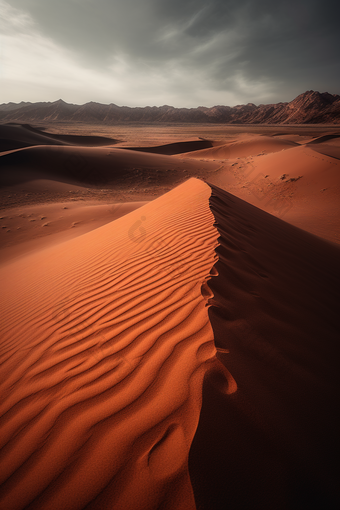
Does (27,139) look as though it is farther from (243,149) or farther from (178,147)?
(243,149)

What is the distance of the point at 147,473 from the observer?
3.58 feet

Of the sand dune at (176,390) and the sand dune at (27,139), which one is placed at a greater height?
the sand dune at (27,139)

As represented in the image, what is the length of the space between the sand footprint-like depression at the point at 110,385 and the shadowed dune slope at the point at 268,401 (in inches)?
4.3

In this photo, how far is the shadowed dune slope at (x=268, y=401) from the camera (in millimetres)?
1053

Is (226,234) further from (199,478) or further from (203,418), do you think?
(199,478)

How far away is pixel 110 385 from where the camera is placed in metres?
1.53

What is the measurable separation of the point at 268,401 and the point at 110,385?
37.2 inches

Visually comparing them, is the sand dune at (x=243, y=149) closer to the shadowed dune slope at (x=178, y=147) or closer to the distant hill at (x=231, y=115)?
the shadowed dune slope at (x=178, y=147)

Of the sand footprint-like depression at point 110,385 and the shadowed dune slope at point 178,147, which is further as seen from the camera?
the shadowed dune slope at point 178,147

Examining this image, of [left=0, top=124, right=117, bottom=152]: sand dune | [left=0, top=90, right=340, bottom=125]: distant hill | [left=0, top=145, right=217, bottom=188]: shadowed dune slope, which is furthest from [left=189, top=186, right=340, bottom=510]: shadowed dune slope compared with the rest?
[left=0, top=90, right=340, bottom=125]: distant hill

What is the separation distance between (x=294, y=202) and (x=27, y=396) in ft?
37.4

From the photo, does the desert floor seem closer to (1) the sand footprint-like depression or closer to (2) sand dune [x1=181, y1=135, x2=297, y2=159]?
(1) the sand footprint-like depression

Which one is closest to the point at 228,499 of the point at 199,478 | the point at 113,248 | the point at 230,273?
the point at 199,478

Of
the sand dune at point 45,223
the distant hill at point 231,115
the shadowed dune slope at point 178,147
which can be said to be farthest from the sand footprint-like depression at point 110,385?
the distant hill at point 231,115
